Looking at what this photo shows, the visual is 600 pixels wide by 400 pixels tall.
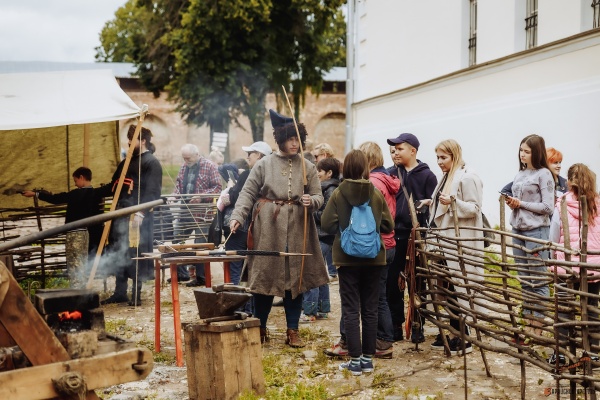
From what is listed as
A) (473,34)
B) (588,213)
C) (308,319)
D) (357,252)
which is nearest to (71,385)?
(357,252)

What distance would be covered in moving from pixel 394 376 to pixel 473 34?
12.4m

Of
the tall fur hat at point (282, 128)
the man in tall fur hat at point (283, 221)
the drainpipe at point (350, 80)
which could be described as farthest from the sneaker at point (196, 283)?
the drainpipe at point (350, 80)

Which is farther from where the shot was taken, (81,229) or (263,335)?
(81,229)

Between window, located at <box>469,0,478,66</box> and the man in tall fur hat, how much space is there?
10.9 m

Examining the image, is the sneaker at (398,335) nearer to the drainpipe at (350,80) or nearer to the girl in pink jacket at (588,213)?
the girl in pink jacket at (588,213)

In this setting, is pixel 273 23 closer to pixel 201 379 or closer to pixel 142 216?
pixel 142 216

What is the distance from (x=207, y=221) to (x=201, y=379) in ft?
19.0

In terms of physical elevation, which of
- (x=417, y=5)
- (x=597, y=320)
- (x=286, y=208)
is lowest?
(x=597, y=320)

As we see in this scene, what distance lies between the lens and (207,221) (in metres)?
11.3

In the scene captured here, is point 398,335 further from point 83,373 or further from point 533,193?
point 83,373

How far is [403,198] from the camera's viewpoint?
743cm

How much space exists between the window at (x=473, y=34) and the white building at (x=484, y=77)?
0.02 m

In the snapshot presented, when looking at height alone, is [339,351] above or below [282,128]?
below

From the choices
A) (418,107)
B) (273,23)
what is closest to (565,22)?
(418,107)
